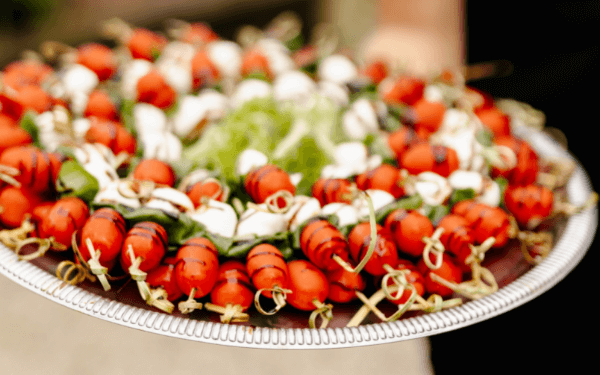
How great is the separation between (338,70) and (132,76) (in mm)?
582

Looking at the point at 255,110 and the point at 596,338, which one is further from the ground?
the point at 255,110

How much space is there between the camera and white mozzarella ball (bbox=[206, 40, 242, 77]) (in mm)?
1345

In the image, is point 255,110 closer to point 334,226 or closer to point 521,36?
point 334,226

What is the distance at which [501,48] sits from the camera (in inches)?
64.0

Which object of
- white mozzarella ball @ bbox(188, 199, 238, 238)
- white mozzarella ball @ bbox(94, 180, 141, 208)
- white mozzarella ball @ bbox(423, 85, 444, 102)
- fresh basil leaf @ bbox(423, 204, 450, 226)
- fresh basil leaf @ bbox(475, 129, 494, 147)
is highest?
white mozzarella ball @ bbox(94, 180, 141, 208)

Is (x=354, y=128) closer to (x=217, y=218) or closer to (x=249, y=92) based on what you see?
(x=249, y=92)

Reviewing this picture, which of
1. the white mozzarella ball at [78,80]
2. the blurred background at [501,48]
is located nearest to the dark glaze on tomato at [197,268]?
the blurred background at [501,48]

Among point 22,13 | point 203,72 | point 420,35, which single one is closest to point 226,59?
point 203,72

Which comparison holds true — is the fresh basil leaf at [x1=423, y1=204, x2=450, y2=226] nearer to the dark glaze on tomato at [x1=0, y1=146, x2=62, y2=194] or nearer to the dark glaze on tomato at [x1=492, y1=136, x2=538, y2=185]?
the dark glaze on tomato at [x1=492, y1=136, x2=538, y2=185]

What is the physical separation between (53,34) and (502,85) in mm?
2295

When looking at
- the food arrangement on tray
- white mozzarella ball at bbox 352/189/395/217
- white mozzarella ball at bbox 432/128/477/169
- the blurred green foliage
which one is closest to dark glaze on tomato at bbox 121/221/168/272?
the food arrangement on tray

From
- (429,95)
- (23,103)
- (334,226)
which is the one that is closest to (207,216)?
(334,226)

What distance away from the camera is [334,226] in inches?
30.4

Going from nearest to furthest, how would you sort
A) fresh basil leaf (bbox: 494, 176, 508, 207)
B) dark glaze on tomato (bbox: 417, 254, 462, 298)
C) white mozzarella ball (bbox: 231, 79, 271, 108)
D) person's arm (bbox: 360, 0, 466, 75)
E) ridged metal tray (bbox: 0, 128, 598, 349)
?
ridged metal tray (bbox: 0, 128, 598, 349) → dark glaze on tomato (bbox: 417, 254, 462, 298) → fresh basil leaf (bbox: 494, 176, 508, 207) → white mozzarella ball (bbox: 231, 79, 271, 108) → person's arm (bbox: 360, 0, 466, 75)
